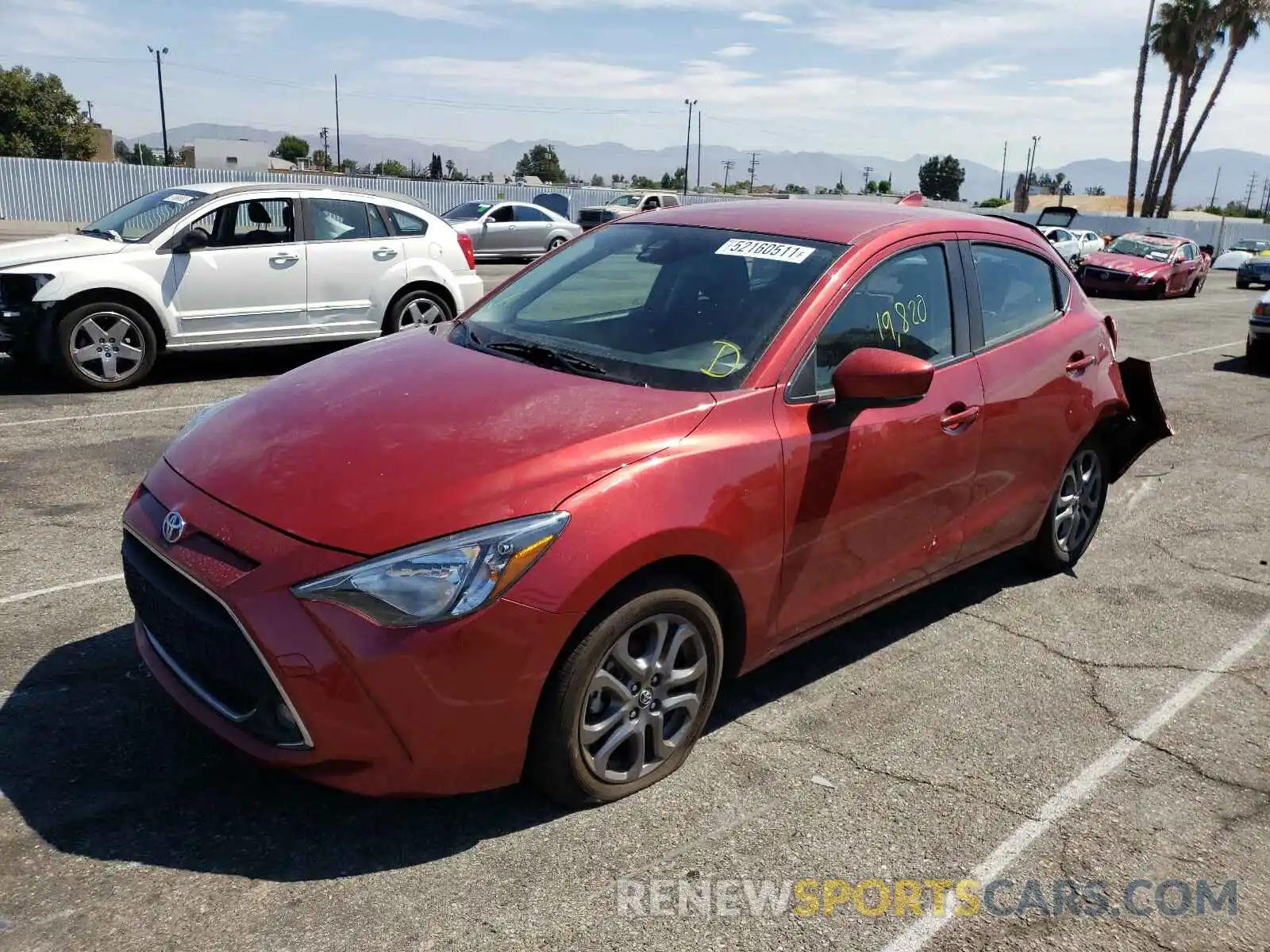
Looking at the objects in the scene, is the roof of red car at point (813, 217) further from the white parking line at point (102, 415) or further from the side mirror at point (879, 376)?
the white parking line at point (102, 415)

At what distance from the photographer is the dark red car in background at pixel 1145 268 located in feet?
76.0

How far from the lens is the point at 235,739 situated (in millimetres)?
2865

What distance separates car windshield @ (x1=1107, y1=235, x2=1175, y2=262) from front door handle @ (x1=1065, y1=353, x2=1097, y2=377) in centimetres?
2139

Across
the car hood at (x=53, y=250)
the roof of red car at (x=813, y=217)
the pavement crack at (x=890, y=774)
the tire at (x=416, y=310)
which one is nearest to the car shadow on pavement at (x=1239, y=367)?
the tire at (x=416, y=310)

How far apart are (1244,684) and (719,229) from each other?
9.39 feet

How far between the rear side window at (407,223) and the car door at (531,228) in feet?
51.6

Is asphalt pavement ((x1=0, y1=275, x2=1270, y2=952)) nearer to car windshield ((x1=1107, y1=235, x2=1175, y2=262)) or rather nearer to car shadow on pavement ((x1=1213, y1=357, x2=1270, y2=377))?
car shadow on pavement ((x1=1213, y1=357, x2=1270, y2=377))

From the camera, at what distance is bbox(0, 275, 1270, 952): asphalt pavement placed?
274 centimetres

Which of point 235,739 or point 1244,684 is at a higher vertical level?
point 235,739

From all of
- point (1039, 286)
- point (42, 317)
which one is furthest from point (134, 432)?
point (1039, 286)

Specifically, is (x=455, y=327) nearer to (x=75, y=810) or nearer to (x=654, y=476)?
(x=654, y=476)

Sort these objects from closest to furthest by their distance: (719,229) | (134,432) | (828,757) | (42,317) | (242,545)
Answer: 1. (242,545)
2. (828,757)
3. (719,229)
4. (134,432)
5. (42,317)

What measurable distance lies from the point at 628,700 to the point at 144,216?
7.76 m

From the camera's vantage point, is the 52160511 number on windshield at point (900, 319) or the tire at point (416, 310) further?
the tire at point (416, 310)
